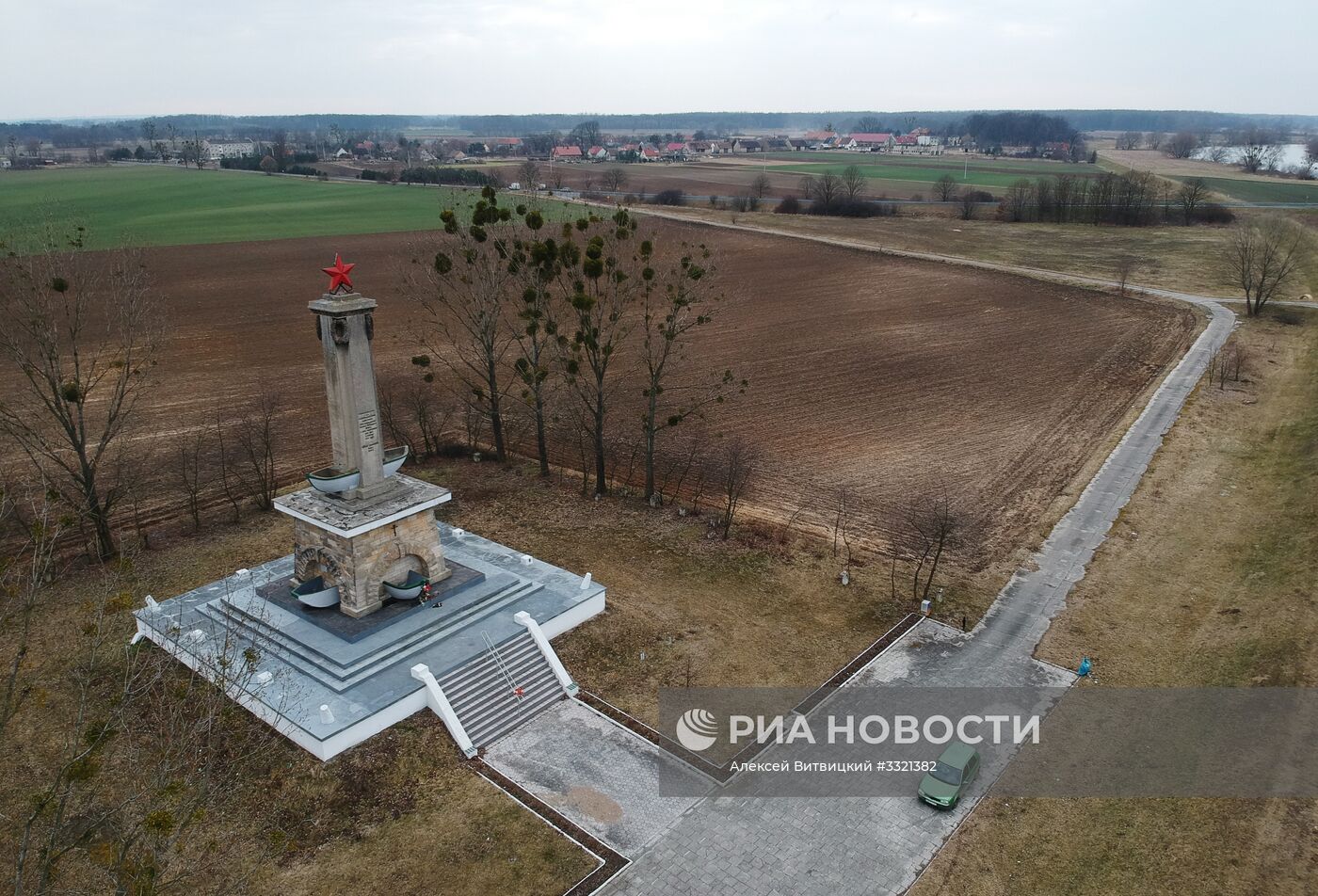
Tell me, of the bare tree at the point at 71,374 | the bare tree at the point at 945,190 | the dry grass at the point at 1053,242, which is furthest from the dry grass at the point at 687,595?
the bare tree at the point at 945,190

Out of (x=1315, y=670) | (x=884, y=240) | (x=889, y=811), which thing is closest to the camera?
(x=889, y=811)

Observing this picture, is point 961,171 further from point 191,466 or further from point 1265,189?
point 191,466

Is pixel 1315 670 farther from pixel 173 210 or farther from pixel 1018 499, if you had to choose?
pixel 173 210

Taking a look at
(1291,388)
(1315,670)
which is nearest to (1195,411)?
(1291,388)

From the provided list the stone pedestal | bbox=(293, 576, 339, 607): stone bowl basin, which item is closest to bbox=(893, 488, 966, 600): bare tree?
the stone pedestal

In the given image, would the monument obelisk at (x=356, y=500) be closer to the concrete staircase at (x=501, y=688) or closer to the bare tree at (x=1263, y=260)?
the concrete staircase at (x=501, y=688)

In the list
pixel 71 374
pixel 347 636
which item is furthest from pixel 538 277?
pixel 71 374
